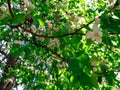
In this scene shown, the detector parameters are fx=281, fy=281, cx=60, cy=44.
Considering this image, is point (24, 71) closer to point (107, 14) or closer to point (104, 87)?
point (104, 87)

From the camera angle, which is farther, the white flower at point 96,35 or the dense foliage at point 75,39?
the white flower at point 96,35

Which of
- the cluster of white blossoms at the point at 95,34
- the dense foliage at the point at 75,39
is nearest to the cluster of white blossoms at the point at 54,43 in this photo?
the dense foliage at the point at 75,39

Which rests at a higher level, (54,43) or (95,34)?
(95,34)

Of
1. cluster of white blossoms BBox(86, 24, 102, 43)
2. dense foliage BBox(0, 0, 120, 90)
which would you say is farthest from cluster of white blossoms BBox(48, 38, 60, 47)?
cluster of white blossoms BBox(86, 24, 102, 43)

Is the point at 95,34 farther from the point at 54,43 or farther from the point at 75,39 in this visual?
the point at 54,43

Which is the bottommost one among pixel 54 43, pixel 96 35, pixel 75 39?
pixel 54 43

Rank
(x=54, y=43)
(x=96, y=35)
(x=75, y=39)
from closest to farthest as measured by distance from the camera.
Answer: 1. (x=96, y=35)
2. (x=75, y=39)
3. (x=54, y=43)

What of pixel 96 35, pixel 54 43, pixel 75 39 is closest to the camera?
pixel 96 35

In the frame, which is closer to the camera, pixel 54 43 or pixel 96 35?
pixel 96 35

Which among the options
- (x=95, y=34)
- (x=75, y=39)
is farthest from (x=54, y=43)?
(x=95, y=34)

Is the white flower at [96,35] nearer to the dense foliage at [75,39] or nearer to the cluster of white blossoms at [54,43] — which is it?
the dense foliage at [75,39]

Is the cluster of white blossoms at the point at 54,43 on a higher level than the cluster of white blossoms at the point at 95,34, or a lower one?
lower

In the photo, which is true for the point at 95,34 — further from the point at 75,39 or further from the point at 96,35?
the point at 75,39

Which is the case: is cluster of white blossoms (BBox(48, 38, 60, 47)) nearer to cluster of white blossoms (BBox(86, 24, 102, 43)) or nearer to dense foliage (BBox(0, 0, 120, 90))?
dense foliage (BBox(0, 0, 120, 90))
